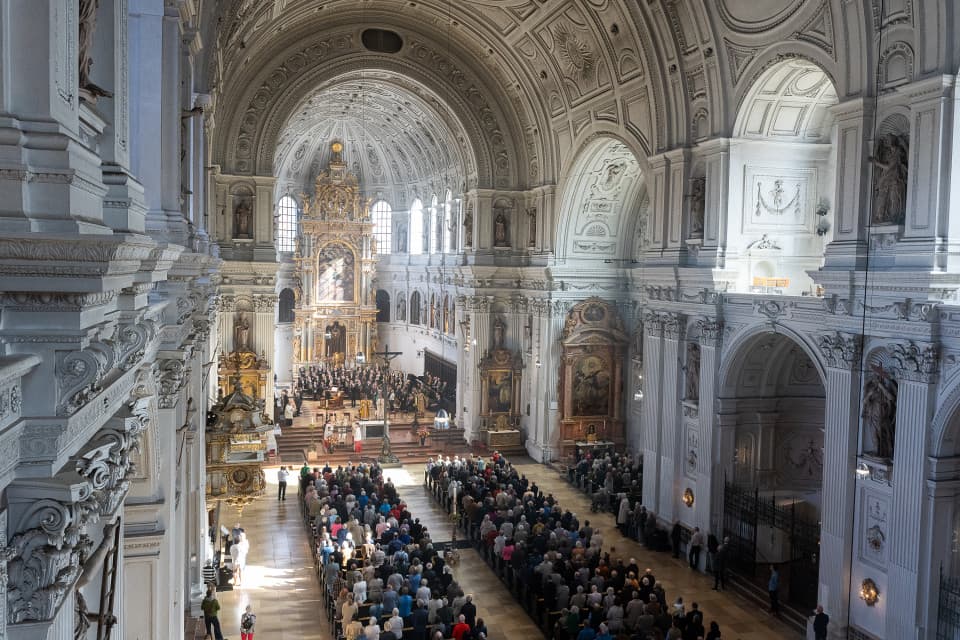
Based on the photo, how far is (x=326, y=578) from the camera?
16.4m

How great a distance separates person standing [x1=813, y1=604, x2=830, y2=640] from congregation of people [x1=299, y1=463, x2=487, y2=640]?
5.98m

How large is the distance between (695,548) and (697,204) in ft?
26.7

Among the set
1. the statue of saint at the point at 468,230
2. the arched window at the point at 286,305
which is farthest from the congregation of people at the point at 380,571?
the arched window at the point at 286,305

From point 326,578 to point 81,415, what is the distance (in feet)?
44.1

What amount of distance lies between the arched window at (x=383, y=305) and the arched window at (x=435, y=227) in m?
8.21

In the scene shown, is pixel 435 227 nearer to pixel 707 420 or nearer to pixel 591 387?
pixel 591 387

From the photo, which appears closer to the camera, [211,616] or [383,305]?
[211,616]

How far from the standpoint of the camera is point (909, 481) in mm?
12969

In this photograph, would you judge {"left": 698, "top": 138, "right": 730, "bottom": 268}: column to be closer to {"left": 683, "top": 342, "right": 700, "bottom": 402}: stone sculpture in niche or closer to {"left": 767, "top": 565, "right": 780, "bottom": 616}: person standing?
{"left": 683, "top": 342, "right": 700, "bottom": 402}: stone sculpture in niche

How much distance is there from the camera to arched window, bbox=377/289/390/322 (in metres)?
47.5

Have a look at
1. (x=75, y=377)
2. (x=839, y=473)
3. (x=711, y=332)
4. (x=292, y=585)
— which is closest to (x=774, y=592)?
(x=839, y=473)

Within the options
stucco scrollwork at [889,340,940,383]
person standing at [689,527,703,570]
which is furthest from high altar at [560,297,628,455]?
stucco scrollwork at [889,340,940,383]

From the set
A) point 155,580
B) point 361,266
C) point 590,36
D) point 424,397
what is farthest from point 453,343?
point 155,580

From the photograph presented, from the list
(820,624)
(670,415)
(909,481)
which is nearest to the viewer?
(909,481)
